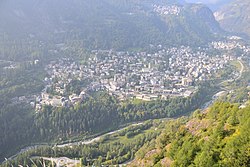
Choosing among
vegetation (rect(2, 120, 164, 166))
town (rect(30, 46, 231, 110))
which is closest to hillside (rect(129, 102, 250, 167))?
vegetation (rect(2, 120, 164, 166))

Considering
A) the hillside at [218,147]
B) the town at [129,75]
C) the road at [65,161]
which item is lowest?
the road at [65,161]

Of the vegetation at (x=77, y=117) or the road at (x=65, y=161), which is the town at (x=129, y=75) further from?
the road at (x=65, y=161)

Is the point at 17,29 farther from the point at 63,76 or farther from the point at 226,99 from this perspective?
the point at 226,99

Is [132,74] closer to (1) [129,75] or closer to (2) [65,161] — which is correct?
(1) [129,75]

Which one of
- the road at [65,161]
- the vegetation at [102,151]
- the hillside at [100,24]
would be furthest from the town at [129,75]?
the road at [65,161]

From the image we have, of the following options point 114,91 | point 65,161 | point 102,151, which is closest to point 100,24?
point 114,91

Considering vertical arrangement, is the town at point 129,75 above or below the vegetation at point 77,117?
above

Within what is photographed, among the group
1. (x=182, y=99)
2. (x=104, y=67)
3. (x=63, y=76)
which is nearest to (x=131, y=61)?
(x=104, y=67)

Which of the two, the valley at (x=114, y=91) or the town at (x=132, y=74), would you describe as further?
the town at (x=132, y=74)
